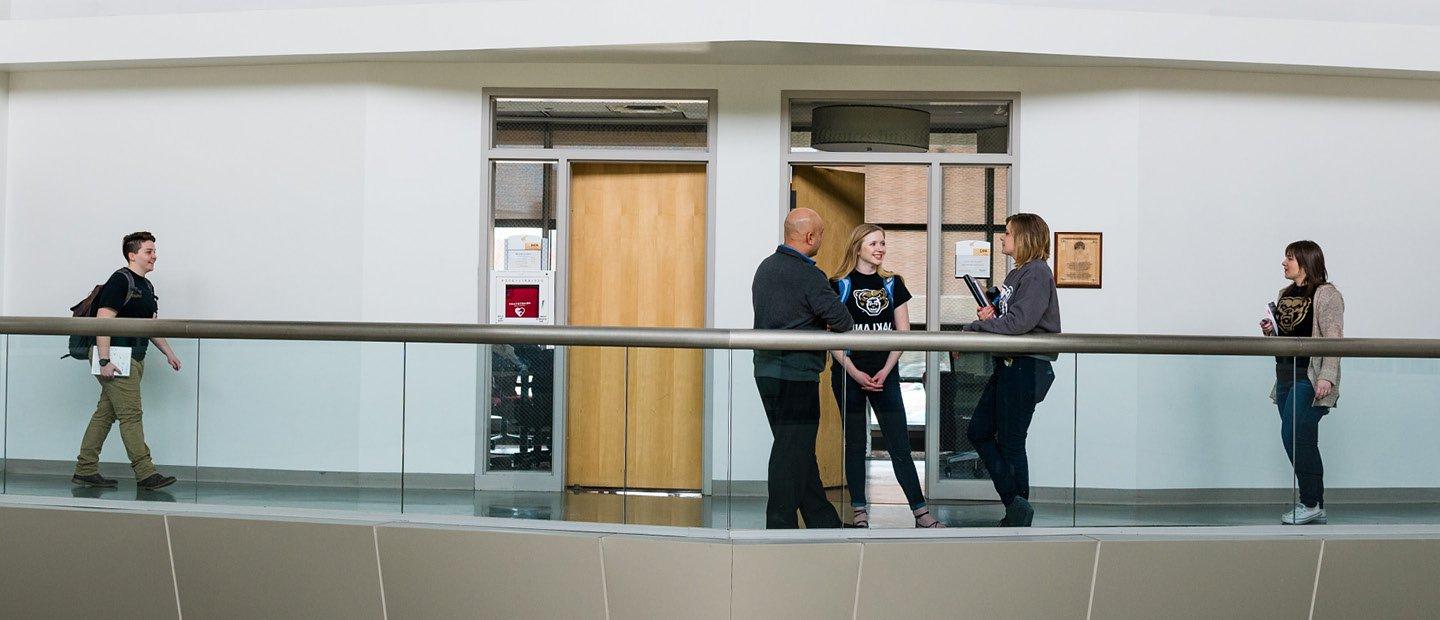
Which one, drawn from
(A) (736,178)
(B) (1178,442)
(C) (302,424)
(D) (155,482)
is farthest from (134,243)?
(B) (1178,442)

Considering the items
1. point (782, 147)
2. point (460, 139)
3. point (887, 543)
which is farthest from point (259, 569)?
point (782, 147)

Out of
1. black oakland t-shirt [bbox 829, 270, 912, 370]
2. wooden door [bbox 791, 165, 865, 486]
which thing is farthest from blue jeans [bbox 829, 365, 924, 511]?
wooden door [bbox 791, 165, 865, 486]

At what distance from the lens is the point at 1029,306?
595 cm

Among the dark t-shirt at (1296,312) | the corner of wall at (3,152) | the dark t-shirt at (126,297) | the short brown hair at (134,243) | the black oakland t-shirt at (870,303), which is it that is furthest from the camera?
the corner of wall at (3,152)

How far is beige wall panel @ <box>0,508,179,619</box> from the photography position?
5.88 metres

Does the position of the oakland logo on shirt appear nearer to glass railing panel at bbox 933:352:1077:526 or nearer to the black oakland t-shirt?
the black oakland t-shirt

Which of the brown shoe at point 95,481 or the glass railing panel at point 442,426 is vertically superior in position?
the glass railing panel at point 442,426

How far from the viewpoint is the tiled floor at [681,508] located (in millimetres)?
5680

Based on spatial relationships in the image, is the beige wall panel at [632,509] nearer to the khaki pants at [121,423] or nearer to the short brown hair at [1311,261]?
the khaki pants at [121,423]

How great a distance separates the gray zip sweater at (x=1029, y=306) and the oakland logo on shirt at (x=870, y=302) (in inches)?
18.1

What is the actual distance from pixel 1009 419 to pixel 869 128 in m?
2.91

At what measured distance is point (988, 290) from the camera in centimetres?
813

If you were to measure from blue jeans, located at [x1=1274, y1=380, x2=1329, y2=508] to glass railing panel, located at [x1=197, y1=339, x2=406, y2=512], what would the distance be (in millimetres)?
4042

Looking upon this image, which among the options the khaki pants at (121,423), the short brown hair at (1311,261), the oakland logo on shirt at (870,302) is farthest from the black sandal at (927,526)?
the khaki pants at (121,423)
